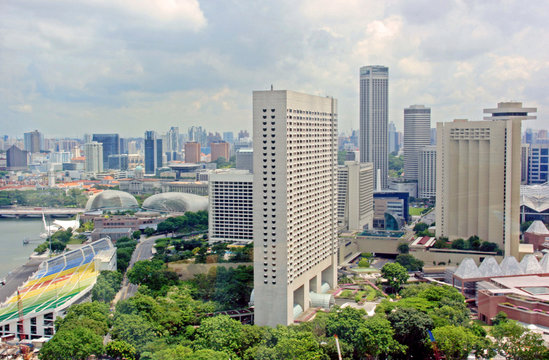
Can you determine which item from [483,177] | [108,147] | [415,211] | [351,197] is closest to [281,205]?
[483,177]

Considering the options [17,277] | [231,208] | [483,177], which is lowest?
[17,277]

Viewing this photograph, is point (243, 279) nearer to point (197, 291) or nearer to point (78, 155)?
point (197, 291)

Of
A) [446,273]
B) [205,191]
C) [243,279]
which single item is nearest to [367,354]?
[243,279]

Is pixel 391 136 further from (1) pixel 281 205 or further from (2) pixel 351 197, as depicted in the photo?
(1) pixel 281 205

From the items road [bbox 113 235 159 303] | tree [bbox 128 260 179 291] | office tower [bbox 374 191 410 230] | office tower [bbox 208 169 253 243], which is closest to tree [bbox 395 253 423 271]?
office tower [bbox 208 169 253 243]

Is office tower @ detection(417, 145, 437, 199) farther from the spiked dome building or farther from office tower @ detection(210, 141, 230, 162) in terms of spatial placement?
the spiked dome building

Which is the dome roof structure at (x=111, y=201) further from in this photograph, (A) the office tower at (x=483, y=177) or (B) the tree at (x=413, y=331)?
(B) the tree at (x=413, y=331)
